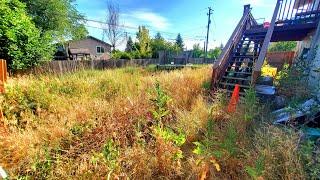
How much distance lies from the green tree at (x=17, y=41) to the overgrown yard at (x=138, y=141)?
4010mm

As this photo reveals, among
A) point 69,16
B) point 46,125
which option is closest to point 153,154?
point 46,125

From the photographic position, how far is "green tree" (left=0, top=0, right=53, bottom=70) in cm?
773

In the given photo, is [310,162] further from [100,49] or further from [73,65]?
[100,49]

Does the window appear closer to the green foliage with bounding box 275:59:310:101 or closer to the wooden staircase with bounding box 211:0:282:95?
the wooden staircase with bounding box 211:0:282:95

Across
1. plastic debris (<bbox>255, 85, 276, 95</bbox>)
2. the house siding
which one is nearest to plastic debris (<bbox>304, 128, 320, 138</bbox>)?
plastic debris (<bbox>255, 85, 276, 95</bbox>)

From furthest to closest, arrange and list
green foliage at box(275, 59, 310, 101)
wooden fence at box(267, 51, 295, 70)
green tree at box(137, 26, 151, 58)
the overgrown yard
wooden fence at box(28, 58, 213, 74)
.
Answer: green tree at box(137, 26, 151, 58), wooden fence at box(267, 51, 295, 70), wooden fence at box(28, 58, 213, 74), green foliage at box(275, 59, 310, 101), the overgrown yard

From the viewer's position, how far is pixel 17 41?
8.22 m

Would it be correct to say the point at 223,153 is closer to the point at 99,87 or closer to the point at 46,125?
the point at 46,125

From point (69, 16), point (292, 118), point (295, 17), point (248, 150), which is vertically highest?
point (69, 16)

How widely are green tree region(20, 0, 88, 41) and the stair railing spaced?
42.5 feet

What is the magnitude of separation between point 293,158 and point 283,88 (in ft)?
10.9

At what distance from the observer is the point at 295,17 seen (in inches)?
294

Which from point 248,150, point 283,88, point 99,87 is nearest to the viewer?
point 248,150

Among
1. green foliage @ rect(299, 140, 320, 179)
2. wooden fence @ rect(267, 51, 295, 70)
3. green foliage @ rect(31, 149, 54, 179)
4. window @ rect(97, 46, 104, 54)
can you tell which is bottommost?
green foliage @ rect(31, 149, 54, 179)
